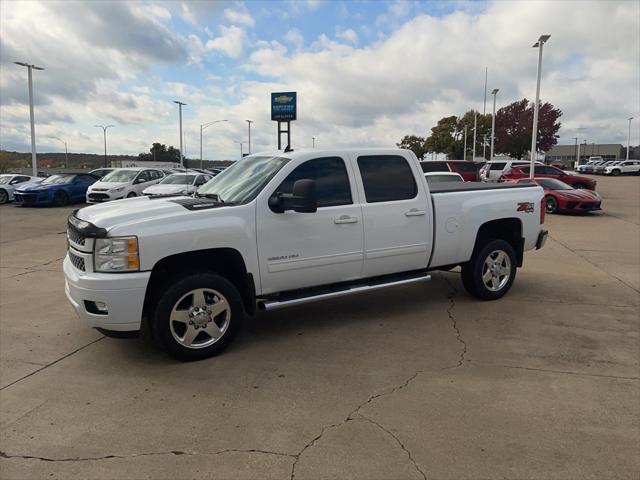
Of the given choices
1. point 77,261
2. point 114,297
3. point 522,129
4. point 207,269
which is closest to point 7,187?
point 77,261

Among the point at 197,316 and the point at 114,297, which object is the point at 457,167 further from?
the point at 114,297

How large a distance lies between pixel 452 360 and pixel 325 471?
79.2 inches

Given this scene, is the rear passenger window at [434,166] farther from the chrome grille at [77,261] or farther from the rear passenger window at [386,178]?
the chrome grille at [77,261]

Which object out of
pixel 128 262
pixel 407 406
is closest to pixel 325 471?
pixel 407 406

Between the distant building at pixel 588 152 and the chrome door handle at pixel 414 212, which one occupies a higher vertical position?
the distant building at pixel 588 152

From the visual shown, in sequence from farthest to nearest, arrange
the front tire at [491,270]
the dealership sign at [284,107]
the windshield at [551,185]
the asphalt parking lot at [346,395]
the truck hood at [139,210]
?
the dealership sign at [284,107]
the windshield at [551,185]
the front tire at [491,270]
the truck hood at [139,210]
the asphalt parking lot at [346,395]

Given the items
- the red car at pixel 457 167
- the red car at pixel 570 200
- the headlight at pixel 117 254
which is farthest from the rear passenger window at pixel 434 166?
the headlight at pixel 117 254

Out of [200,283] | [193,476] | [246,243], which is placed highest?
[246,243]

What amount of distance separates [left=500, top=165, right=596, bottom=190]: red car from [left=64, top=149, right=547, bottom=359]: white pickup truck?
18280 mm

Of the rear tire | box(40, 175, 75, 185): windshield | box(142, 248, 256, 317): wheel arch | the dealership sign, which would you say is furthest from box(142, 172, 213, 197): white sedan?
the dealership sign

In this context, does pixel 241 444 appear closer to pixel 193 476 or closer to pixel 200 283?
pixel 193 476

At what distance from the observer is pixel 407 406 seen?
3605 mm

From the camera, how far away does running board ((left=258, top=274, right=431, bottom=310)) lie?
4.62 metres

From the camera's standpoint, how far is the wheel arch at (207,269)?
4.32 metres
